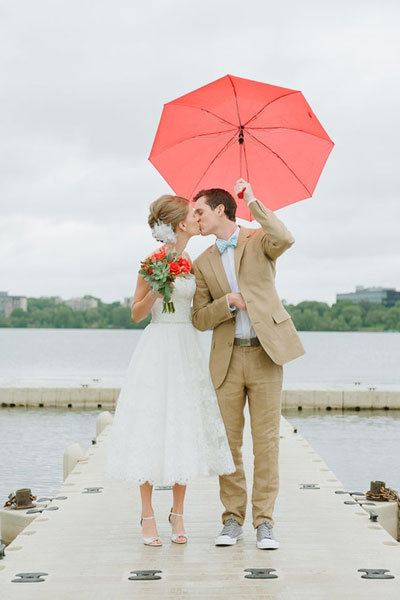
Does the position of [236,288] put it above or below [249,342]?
above

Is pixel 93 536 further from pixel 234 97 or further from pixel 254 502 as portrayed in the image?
pixel 234 97

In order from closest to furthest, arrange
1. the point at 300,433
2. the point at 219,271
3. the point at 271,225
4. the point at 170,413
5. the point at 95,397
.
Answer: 1. the point at 271,225
2. the point at 170,413
3. the point at 219,271
4. the point at 300,433
5. the point at 95,397

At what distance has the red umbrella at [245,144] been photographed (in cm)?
477

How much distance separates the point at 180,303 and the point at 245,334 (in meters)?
0.42

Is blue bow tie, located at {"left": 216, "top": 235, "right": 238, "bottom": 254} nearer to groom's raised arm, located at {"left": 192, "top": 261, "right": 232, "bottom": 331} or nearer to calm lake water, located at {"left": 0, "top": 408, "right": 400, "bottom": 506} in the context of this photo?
groom's raised arm, located at {"left": 192, "top": 261, "right": 232, "bottom": 331}

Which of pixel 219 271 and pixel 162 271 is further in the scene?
pixel 219 271

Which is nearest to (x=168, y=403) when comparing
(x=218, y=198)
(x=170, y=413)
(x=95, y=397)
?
(x=170, y=413)

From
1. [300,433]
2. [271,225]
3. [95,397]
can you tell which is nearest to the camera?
[271,225]

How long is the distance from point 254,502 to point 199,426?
559mm

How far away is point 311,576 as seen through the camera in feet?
14.2

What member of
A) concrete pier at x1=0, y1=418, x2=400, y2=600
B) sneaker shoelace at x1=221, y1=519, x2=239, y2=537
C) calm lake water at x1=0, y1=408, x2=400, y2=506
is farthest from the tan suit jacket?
calm lake water at x1=0, y1=408, x2=400, y2=506

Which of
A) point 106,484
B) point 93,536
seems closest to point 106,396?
point 106,484

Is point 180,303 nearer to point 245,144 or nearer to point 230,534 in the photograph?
point 245,144

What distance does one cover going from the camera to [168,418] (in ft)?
15.7
